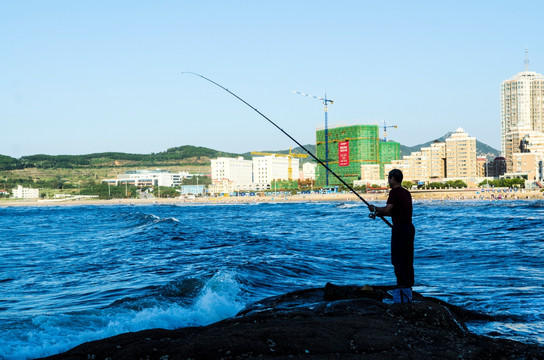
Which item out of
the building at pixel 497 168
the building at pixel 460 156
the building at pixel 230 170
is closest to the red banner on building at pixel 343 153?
the building at pixel 460 156

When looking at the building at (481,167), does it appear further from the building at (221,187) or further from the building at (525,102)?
the building at (221,187)

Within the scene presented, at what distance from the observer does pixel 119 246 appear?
15.2 m

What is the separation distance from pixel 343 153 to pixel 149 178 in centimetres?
7404

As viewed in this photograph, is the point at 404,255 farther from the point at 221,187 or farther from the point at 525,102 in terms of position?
the point at 525,102

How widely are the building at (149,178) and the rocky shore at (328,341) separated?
570ft

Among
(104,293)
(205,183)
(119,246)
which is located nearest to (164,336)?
(104,293)

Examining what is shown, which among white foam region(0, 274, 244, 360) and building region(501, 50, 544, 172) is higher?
building region(501, 50, 544, 172)

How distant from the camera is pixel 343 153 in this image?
148250 mm

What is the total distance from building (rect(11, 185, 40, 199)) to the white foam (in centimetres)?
15151

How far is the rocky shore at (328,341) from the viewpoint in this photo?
3164 mm

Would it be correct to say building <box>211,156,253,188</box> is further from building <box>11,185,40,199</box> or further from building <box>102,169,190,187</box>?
building <box>11,185,40,199</box>

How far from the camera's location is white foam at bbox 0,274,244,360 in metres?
4.29

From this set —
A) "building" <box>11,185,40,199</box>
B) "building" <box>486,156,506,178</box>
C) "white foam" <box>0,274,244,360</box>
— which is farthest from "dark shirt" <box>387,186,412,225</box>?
"building" <box>11,185,40,199</box>

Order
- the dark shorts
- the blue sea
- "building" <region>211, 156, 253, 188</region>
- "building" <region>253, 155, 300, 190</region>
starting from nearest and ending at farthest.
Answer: the dark shorts, the blue sea, "building" <region>211, 156, 253, 188</region>, "building" <region>253, 155, 300, 190</region>
